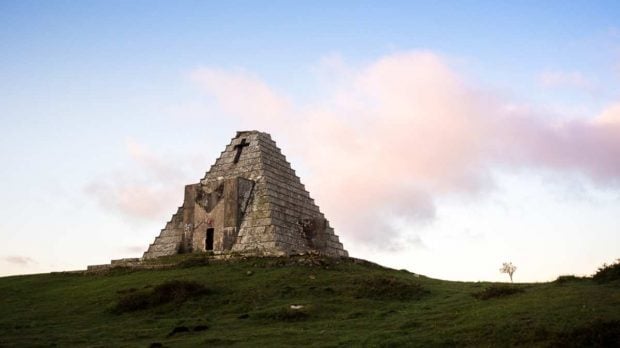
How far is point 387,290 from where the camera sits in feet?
107

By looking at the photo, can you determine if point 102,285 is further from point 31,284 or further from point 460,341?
point 460,341

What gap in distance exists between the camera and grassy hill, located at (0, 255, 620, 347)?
22531 millimetres

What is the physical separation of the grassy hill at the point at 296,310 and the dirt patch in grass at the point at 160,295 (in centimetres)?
5

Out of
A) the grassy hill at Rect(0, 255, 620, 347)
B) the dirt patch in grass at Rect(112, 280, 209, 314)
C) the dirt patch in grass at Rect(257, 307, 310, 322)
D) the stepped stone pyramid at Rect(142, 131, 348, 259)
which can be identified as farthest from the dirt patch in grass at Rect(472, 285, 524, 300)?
the stepped stone pyramid at Rect(142, 131, 348, 259)

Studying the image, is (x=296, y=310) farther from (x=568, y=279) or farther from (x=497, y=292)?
(x=568, y=279)

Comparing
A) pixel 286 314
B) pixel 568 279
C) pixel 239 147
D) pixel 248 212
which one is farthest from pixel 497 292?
pixel 239 147

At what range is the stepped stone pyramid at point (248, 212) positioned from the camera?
45.8m

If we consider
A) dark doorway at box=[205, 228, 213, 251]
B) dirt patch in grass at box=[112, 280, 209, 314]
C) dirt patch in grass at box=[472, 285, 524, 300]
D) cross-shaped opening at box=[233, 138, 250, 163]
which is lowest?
dirt patch in grass at box=[472, 285, 524, 300]

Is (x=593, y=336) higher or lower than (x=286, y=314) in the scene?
lower

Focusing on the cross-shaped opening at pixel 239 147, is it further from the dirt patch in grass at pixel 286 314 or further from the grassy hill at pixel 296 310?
the dirt patch in grass at pixel 286 314

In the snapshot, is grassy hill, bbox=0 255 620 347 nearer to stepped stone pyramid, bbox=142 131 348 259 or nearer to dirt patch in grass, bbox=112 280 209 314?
dirt patch in grass, bbox=112 280 209 314

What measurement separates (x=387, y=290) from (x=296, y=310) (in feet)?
19.9

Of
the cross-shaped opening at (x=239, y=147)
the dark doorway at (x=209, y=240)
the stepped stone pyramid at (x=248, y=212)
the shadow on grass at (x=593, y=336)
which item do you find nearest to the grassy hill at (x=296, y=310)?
the shadow on grass at (x=593, y=336)

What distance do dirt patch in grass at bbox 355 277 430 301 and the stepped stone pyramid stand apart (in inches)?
409
